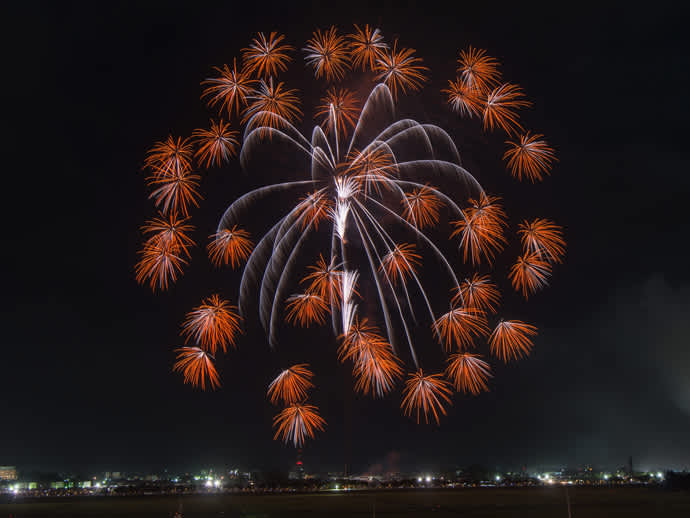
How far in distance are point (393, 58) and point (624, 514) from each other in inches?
1139

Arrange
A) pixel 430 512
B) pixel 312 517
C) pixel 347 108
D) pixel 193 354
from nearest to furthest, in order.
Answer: pixel 193 354, pixel 347 108, pixel 312 517, pixel 430 512

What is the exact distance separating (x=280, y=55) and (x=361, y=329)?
14.4 meters

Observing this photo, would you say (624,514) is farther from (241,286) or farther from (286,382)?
(241,286)

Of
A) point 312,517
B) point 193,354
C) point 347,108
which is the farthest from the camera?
point 312,517

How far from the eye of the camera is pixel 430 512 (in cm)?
3778

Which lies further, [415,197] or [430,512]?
[430,512]

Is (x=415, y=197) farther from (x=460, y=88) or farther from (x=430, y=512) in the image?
(x=430, y=512)

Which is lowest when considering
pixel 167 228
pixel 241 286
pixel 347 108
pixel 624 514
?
pixel 624 514

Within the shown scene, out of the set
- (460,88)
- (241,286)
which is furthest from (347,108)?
(241,286)

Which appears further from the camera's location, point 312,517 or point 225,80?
point 312,517

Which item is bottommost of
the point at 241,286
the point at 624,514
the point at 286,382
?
the point at 624,514

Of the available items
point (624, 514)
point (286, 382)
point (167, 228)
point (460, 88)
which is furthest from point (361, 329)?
point (624, 514)

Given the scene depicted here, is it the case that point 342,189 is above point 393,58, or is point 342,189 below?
below

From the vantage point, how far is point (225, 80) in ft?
103
